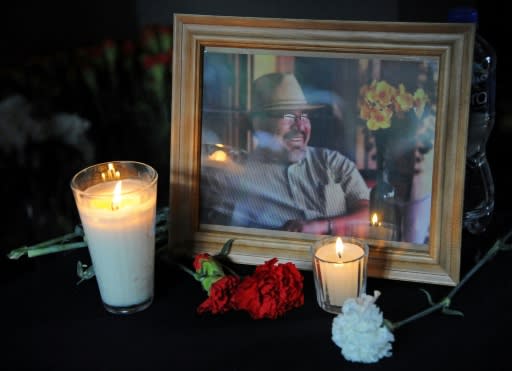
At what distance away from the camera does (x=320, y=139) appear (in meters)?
0.91

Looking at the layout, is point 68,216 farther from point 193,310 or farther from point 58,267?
point 193,310

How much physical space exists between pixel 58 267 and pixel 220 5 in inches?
21.2

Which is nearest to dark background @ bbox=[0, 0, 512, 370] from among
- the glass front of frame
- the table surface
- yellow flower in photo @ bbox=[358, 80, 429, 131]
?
the table surface

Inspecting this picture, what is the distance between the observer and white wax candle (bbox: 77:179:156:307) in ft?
2.68

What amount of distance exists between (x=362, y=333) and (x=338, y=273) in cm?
11

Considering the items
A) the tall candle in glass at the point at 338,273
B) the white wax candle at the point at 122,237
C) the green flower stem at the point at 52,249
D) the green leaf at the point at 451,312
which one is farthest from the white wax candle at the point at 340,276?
the green flower stem at the point at 52,249

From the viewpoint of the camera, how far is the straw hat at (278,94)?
2.96 feet

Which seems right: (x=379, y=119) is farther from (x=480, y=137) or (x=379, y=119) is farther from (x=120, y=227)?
(x=120, y=227)

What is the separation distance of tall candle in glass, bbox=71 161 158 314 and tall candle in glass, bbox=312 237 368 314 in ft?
0.68

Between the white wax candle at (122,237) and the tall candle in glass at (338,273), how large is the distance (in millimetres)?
205

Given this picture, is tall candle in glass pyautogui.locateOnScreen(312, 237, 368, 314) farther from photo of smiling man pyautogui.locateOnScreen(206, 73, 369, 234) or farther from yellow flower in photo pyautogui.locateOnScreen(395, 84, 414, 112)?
yellow flower in photo pyautogui.locateOnScreen(395, 84, 414, 112)

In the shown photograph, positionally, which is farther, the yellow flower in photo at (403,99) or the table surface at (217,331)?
the yellow flower in photo at (403,99)

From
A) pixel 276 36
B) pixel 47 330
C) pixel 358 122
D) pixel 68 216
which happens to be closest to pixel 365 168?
pixel 358 122

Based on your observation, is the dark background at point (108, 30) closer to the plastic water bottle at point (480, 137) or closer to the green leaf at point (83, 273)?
the plastic water bottle at point (480, 137)
